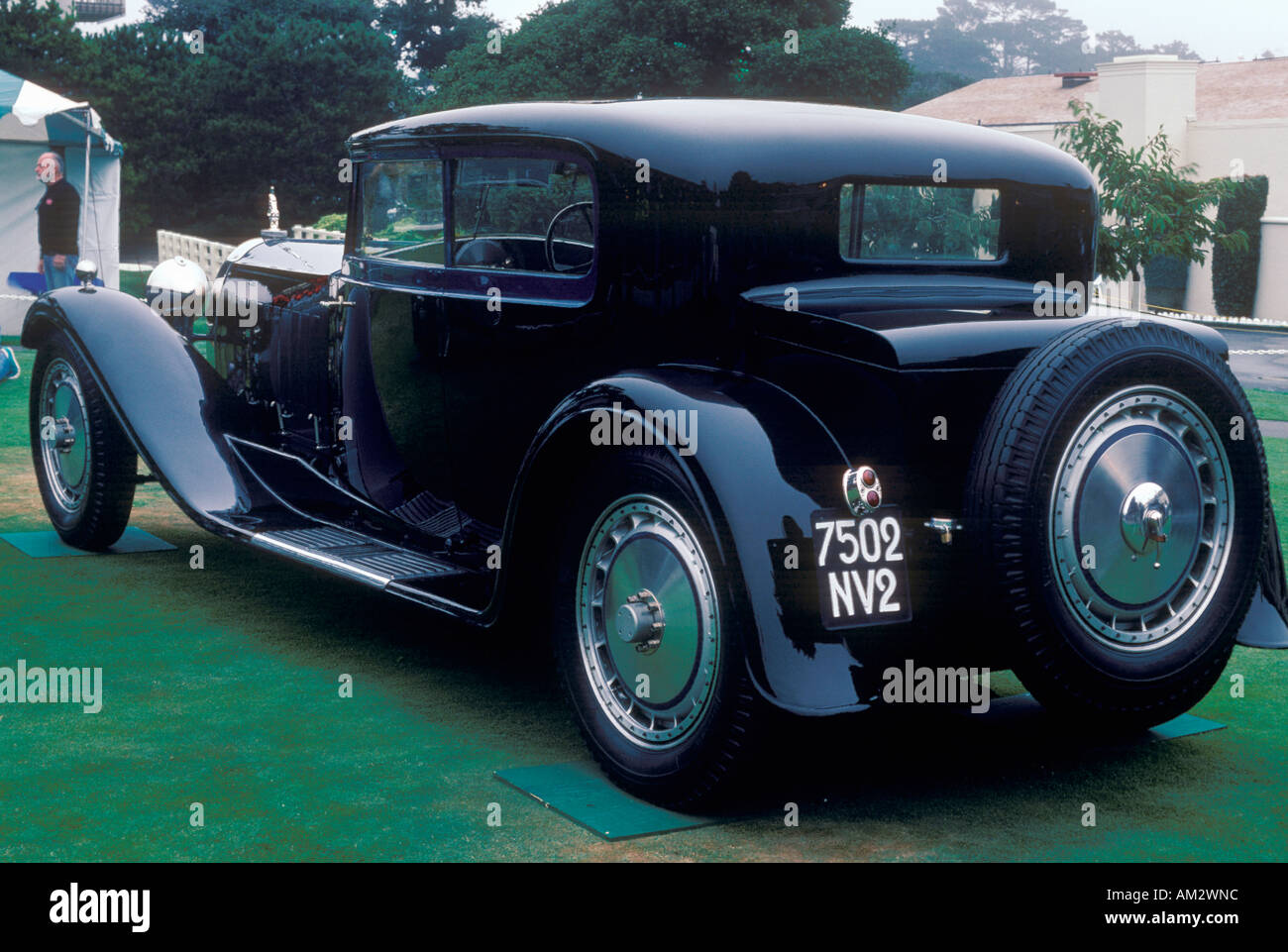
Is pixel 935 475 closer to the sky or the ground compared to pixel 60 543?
closer to the sky

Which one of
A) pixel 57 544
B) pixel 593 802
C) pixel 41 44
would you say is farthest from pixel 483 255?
pixel 41 44

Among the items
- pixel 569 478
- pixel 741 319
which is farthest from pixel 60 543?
pixel 741 319

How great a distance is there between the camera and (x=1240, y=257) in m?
31.8

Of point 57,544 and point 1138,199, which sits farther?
point 1138,199

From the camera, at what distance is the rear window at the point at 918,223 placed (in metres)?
4.16

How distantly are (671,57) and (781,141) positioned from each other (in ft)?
111

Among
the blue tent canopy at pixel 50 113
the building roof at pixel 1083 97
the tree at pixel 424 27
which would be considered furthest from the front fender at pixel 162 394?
the tree at pixel 424 27

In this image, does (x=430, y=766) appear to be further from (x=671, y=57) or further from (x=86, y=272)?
(x=671, y=57)

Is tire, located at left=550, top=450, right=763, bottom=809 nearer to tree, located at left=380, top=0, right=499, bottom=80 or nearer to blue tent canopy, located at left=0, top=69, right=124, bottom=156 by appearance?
blue tent canopy, located at left=0, top=69, right=124, bottom=156

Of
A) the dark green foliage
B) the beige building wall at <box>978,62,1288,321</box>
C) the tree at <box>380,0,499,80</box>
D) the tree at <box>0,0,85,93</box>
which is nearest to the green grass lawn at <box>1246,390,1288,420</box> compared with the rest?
the dark green foliage

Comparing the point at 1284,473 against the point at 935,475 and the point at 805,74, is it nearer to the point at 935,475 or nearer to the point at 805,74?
the point at 935,475

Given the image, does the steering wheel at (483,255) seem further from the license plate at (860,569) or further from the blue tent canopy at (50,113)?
the blue tent canopy at (50,113)

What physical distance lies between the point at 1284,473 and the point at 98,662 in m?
7.32

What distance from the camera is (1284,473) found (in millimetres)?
9125
